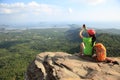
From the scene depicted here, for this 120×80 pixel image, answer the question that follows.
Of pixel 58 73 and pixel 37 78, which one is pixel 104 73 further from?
pixel 37 78

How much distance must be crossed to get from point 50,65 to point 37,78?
85cm

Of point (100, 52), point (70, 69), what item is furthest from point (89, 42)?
point (70, 69)

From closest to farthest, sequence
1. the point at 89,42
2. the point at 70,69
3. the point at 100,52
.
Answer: the point at 70,69 → the point at 100,52 → the point at 89,42

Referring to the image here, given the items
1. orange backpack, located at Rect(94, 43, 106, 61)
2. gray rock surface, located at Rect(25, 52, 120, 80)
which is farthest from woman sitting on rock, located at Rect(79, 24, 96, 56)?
orange backpack, located at Rect(94, 43, 106, 61)

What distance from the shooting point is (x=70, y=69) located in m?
8.78

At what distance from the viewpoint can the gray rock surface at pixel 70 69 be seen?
26.3 feet

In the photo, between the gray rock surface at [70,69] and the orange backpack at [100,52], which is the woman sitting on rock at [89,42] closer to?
the gray rock surface at [70,69]

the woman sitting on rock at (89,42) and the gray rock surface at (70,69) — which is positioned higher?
the woman sitting on rock at (89,42)

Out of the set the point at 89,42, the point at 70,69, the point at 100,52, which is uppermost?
the point at 89,42

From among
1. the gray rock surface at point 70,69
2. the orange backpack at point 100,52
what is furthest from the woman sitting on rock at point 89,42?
the orange backpack at point 100,52

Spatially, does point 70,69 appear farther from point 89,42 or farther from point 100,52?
point 89,42

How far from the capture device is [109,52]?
6712cm

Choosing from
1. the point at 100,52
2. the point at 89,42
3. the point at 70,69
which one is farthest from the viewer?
the point at 89,42

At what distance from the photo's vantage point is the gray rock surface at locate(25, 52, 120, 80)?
26.3ft
